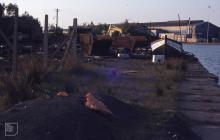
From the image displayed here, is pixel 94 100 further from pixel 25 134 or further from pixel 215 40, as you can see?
pixel 215 40

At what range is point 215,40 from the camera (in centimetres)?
16375

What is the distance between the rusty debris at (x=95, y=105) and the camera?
35.8 feet

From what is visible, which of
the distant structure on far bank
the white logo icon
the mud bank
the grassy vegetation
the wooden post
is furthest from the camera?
the distant structure on far bank

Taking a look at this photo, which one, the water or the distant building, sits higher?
the distant building

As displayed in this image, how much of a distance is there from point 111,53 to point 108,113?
35.5m

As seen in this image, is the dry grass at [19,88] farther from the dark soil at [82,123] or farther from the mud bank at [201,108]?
the mud bank at [201,108]

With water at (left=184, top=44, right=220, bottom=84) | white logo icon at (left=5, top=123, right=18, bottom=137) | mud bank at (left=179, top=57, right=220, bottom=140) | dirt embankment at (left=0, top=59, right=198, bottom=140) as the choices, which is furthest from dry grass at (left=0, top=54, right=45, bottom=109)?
water at (left=184, top=44, right=220, bottom=84)

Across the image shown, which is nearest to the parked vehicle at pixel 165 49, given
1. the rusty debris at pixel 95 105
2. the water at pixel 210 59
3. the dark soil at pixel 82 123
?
the water at pixel 210 59

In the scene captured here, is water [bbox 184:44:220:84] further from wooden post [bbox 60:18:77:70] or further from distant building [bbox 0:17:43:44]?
wooden post [bbox 60:18:77:70]

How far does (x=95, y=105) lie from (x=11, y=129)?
2263 millimetres

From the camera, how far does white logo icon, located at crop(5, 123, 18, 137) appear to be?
898 centimetres

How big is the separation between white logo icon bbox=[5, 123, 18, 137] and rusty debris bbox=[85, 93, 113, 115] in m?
1.87

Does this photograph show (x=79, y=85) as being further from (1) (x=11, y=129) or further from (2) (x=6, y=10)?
(2) (x=6, y=10)

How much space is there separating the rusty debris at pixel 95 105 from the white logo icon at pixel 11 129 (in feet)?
6.14
